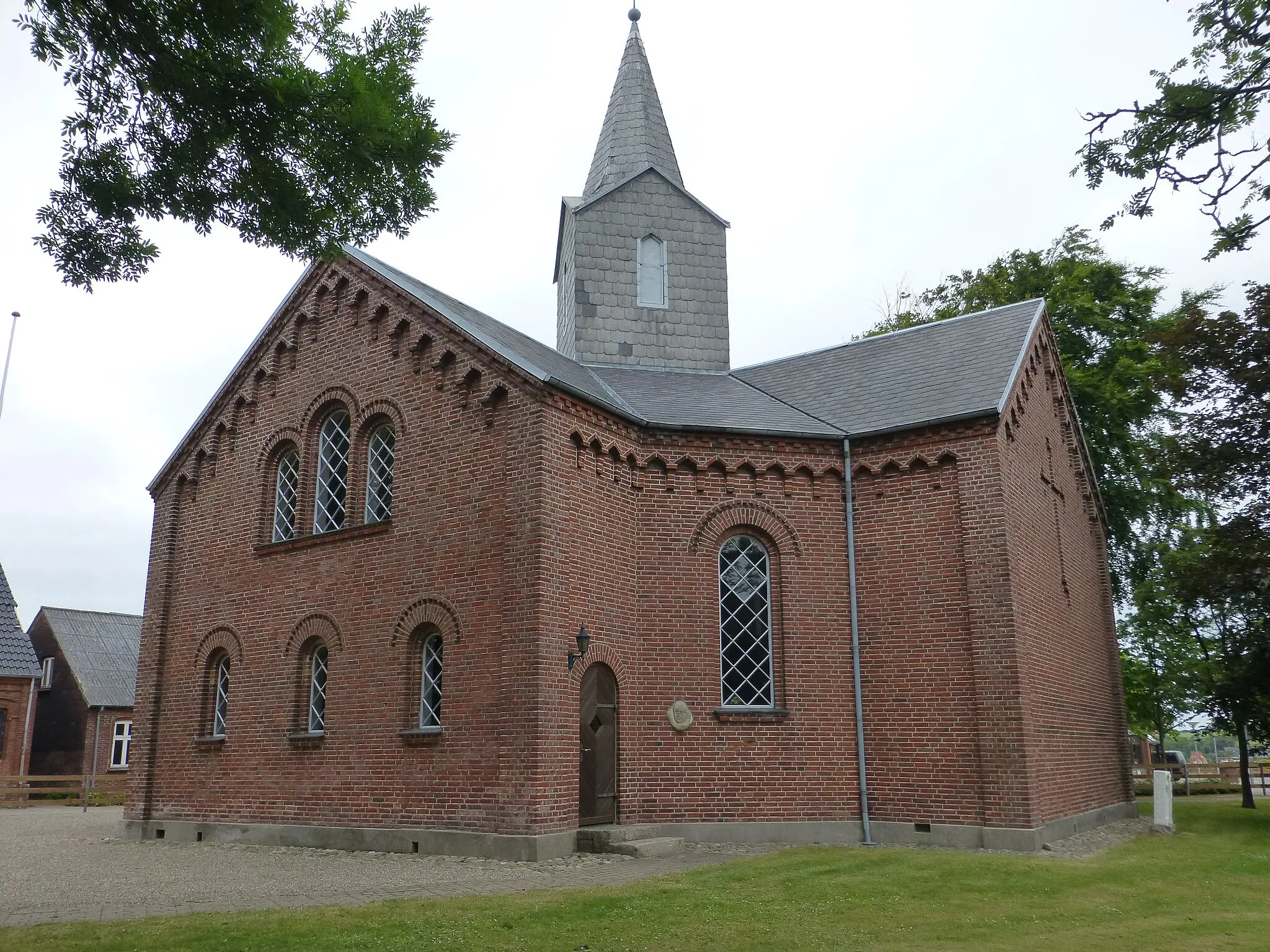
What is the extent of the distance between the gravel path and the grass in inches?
28.5

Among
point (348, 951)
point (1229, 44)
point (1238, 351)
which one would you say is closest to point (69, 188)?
point (348, 951)

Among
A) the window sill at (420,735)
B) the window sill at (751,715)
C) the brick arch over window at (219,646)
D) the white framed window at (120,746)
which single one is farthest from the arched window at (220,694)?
the white framed window at (120,746)

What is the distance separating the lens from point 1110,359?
981 inches

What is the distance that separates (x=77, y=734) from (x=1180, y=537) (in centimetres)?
3431

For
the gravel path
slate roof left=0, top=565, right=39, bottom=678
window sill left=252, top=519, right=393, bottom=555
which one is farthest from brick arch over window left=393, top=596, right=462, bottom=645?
slate roof left=0, top=565, right=39, bottom=678

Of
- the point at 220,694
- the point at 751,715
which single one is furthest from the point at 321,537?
the point at 751,715

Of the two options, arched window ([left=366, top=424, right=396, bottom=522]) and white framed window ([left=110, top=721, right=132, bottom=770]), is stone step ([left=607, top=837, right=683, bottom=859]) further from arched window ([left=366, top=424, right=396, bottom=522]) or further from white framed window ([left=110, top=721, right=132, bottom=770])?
white framed window ([left=110, top=721, right=132, bottom=770])

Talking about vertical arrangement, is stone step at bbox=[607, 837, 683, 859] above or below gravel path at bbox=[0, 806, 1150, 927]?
above

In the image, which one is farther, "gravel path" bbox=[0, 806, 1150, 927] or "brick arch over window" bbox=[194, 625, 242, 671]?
"brick arch over window" bbox=[194, 625, 242, 671]

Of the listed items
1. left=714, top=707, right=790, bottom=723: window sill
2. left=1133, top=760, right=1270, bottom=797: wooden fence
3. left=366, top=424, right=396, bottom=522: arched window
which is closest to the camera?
left=714, top=707, right=790, bottom=723: window sill

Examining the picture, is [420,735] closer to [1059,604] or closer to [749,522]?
[749,522]

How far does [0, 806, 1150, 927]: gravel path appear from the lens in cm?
936

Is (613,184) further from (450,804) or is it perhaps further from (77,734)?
(77,734)

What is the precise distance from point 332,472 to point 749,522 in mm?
6571
